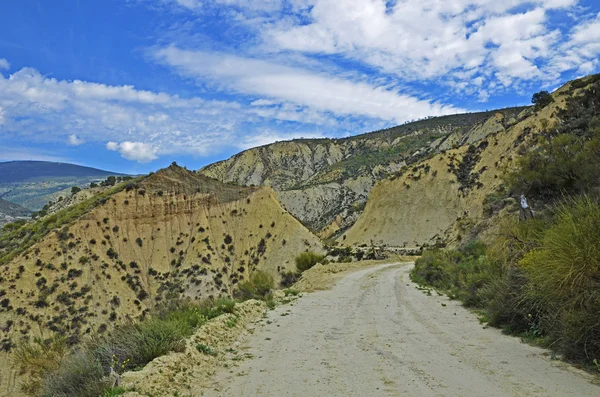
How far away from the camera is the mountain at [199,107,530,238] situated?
88.9 m

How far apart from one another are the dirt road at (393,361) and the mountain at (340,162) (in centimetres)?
5625

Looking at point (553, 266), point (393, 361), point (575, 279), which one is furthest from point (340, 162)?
point (575, 279)

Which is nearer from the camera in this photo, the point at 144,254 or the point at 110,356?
the point at 110,356

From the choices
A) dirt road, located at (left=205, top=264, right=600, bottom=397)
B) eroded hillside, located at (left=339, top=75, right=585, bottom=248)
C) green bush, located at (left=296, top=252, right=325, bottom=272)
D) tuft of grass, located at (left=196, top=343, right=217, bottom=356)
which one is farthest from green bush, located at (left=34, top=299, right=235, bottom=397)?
eroded hillside, located at (left=339, top=75, right=585, bottom=248)

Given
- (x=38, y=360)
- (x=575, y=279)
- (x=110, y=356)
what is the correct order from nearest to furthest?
(x=575, y=279) < (x=110, y=356) < (x=38, y=360)

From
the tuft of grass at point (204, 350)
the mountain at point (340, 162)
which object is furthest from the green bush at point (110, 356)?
the mountain at point (340, 162)

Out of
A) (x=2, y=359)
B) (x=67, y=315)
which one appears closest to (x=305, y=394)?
(x=2, y=359)

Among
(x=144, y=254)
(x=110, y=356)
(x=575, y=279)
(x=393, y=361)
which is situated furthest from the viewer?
(x=144, y=254)

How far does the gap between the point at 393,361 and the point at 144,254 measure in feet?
147

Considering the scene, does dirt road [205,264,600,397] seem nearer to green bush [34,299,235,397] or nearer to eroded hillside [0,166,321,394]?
green bush [34,299,235,397]

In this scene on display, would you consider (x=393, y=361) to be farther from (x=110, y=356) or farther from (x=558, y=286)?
(x=110, y=356)

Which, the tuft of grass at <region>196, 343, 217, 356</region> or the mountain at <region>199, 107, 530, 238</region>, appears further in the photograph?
the mountain at <region>199, 107, 530, 238</region>

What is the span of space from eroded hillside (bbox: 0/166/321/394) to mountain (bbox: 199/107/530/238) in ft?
56.1

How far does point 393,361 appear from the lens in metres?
7.47
